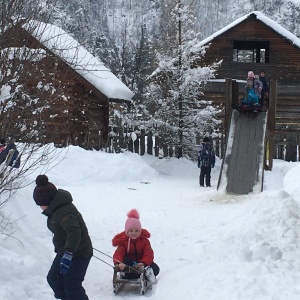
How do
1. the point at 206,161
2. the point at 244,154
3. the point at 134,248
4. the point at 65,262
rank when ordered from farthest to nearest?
the point at 206,161, the point at 244,154, the point at 134,248, the point at 65,262

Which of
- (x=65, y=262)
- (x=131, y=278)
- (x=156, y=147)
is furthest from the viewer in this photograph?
(x=156, y=147)

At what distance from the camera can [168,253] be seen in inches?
286

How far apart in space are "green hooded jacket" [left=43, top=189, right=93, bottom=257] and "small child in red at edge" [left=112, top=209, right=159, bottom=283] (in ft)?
3.59

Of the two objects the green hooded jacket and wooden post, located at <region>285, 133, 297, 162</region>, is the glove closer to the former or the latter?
the green hooded jacket

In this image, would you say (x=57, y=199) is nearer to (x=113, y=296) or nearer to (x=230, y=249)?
(x=113, y=296)

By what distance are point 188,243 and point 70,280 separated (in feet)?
10.8

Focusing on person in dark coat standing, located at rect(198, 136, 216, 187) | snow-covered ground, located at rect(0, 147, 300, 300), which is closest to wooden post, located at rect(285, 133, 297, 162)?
person in dark coat standing, located at rect(198, 136, 216, 187)

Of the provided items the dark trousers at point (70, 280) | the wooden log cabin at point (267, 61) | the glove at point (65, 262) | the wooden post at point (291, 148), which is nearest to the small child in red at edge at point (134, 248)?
the dark trousers at point (70, 280)

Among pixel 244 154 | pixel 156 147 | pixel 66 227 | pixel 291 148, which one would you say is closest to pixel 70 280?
pixel 66 227

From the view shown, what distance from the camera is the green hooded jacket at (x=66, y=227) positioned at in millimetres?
4566

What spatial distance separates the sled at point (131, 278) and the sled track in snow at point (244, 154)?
21.5 feet

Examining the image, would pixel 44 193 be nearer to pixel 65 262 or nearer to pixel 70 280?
pixel 65 262

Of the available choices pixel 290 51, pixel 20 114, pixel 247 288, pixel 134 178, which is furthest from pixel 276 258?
pixel 290 51

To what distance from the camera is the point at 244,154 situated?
13336 millimetres
